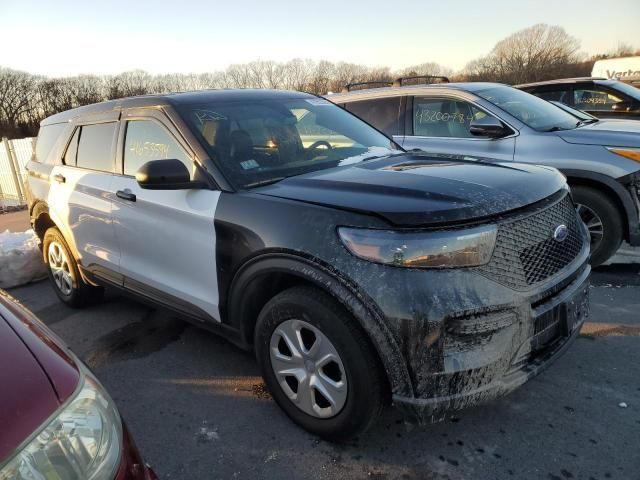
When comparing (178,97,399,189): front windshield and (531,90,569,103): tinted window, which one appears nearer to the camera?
(178,97,399,189): front windshield

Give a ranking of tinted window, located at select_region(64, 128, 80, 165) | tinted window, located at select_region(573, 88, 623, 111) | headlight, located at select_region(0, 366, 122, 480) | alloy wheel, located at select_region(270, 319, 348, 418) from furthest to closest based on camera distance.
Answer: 1. tinted window, located at select_region(573, 88, 623, 111)
2. tinted window, located at select_region(64, 128, 80, 165)
3. alloy wheel, located at select_region(270, 319, 348, 418)
4. headlight, located at select_region(0, 366, 122, 480)

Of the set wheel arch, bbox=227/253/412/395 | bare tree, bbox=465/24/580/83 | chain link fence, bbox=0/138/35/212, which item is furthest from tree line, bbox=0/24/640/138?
wheel arch, bbox=227/253/412/395

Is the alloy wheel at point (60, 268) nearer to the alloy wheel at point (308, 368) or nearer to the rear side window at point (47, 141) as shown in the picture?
the rear side window at point (47, 141)

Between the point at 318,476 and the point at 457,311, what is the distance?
3.40 ft

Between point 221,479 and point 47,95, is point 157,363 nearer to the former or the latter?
point 221,479

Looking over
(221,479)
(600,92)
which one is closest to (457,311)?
(221,479)

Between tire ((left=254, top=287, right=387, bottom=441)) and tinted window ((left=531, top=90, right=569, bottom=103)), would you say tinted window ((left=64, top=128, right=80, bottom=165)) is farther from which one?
tinted window ((left=531, top=90, right=569, bottom=103))

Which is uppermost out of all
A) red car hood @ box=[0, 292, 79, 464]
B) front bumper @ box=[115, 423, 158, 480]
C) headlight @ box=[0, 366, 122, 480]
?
red car hood @ box=[0, 292, 79, 464]

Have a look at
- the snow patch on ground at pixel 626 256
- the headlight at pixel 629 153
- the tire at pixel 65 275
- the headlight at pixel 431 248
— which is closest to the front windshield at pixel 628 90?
the snow patch on ground at pixel 626 256

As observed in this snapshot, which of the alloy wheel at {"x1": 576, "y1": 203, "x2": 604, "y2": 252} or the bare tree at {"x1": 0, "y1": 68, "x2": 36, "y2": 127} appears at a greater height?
the bare tree at {"x1": 0, "y1": 68, "x2": 36, "y2": 127}

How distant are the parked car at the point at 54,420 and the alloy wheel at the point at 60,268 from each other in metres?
3.24

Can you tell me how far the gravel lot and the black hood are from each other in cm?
98

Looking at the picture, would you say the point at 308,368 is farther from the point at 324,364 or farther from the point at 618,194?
the point at 618,194

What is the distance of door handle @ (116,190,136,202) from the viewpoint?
128 inches
